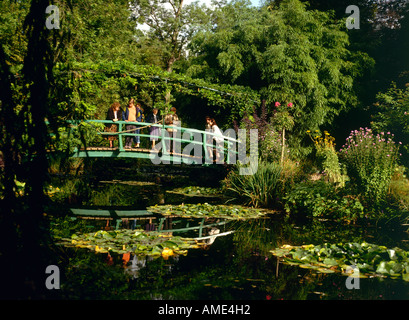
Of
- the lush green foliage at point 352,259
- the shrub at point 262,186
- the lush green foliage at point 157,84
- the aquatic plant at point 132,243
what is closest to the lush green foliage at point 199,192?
the shrub at point 262,186

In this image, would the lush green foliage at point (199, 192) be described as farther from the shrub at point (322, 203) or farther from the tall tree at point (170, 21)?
the tall tree at point (170, 21)

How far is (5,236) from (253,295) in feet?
6.57

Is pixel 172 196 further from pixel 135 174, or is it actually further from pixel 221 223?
pixel 135 174

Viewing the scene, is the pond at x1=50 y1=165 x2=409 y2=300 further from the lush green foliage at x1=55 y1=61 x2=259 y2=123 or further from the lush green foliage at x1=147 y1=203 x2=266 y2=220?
the lush green foliage at x1=55 y1=61 x2=259 y2=123

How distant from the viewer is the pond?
3.46 meters

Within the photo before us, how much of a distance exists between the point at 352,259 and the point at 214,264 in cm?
150

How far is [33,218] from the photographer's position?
8.98ft

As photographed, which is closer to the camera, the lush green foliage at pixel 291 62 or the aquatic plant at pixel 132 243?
the aquatic plant at pixel 132 243

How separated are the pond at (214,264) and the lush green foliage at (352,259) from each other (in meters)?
0.09

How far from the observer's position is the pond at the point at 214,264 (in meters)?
3.46

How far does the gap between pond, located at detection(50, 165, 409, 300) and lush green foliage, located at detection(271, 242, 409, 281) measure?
0.09 meters
